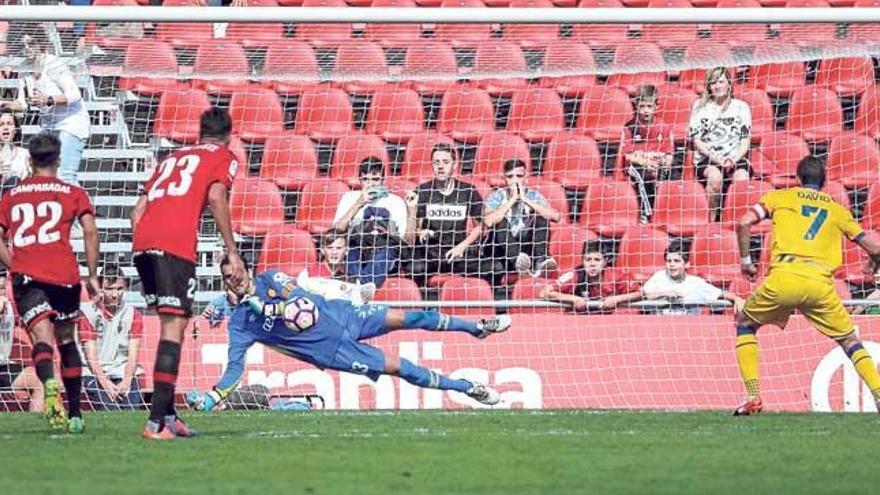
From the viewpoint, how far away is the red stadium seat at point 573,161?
1531cm

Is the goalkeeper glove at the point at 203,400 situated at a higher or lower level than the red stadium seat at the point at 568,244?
lower

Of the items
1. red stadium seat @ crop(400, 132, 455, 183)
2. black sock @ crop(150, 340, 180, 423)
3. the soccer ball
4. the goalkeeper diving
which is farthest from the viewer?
red stadium seat @ crop(400, 132, 455, 183)

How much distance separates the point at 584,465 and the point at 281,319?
4.86 m

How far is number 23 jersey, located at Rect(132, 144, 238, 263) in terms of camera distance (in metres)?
9.92

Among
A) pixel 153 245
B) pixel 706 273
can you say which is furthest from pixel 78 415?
pixel 706 273

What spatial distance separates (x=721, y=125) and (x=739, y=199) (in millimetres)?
686

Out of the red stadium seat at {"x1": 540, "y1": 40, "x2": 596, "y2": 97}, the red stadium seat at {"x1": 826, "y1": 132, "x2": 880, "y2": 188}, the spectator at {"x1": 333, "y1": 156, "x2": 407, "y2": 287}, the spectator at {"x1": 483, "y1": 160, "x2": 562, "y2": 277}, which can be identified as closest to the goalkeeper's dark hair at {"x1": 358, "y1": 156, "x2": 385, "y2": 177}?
the spectator at {"x1": 333, "y1": 156, "x2": 407, "y2": 287}

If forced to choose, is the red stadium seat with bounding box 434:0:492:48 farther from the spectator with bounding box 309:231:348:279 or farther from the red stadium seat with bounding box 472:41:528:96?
the spectator with bounding box 309:231:348:279

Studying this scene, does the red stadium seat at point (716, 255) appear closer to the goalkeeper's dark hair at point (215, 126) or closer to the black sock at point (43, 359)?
the goalkeeper's dark hair at point (215, 126)

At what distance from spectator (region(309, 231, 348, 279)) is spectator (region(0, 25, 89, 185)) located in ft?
7.27

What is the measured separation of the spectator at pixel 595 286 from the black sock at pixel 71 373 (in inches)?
198

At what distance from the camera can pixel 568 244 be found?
15.0 meters

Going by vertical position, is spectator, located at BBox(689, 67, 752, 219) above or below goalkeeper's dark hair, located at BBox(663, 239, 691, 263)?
above

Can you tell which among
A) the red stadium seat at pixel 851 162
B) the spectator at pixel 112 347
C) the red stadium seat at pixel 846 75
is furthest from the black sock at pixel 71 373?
the red stadium seat at pixel 846 75
